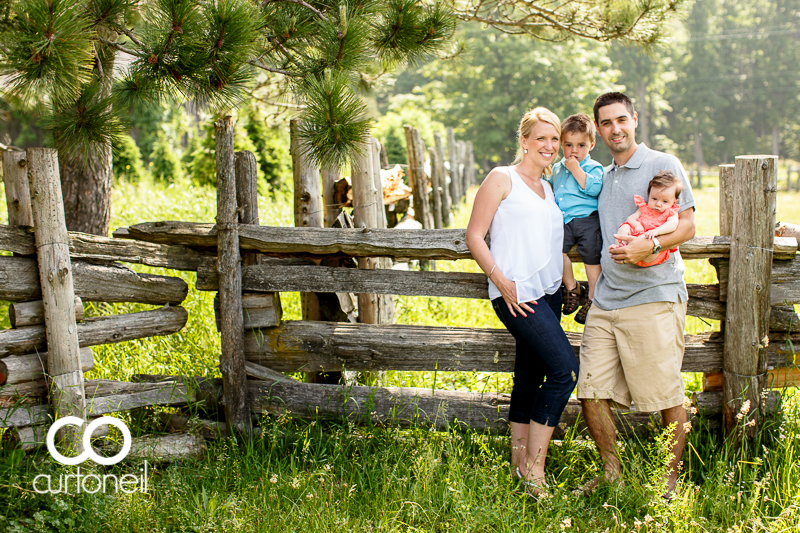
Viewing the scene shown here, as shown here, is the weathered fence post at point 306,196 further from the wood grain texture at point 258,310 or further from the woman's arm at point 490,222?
the woman's arm at point 490,222

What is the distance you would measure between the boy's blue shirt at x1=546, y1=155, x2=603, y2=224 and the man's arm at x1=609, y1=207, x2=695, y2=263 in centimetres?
36

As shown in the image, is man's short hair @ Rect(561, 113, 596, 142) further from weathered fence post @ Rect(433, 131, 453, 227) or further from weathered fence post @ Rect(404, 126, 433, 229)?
weathered fence post @ Rect(433, 131, 453, 227)

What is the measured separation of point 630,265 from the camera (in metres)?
3.04

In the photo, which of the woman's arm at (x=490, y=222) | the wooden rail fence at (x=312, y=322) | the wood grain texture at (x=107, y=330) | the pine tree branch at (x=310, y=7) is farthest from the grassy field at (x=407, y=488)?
the pine tree branch at (x=310, y=7)

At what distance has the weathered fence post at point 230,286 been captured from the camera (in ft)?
11.5

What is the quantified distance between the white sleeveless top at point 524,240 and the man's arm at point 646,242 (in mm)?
339

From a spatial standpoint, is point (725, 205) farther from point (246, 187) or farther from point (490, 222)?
point (246, 187)

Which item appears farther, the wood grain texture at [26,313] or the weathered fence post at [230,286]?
the weathered fence post at [230,286]

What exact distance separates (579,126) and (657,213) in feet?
2.05

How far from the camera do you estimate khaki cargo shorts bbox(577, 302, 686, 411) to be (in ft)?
9.95

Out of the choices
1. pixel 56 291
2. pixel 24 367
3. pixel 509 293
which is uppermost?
pixel 56 291

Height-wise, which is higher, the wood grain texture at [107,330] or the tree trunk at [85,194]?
the tree trunk at [85,194]

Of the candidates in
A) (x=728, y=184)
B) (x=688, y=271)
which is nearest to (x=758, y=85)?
(x=688, y=271)

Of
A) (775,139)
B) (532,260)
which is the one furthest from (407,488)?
(775,139)
